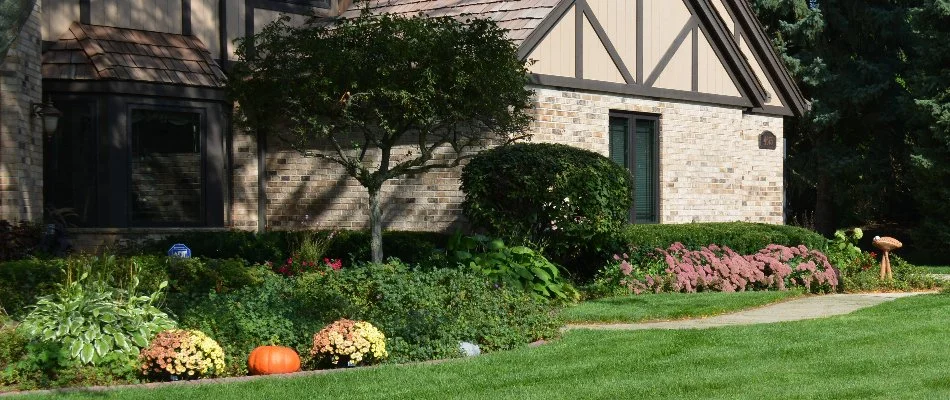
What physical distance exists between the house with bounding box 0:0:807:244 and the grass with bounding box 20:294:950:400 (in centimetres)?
708

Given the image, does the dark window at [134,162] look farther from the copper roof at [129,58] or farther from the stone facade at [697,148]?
the stone facade at [697,148]

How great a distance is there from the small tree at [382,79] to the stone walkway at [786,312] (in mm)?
3505

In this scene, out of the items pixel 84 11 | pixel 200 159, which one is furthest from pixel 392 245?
pixel 84 11

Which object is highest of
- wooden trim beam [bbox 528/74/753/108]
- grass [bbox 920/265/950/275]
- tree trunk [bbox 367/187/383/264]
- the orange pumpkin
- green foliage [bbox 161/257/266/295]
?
wooden trim beam [bbox 528/74/753/108]

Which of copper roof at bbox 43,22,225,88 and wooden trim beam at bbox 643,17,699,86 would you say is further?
wooden trim beam at bbox 643,17,699,86

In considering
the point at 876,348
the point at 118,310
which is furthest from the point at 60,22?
the point at 876,348

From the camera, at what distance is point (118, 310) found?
8.54 meters

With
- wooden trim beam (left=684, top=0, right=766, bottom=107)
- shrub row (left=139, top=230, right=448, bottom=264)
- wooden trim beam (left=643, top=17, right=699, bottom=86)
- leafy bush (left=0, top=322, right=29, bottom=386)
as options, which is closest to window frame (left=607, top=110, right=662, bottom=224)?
wooden trim beam (left=643, top=17, right=699, bottom=86)

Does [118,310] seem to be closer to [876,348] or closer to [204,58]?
[876,348]

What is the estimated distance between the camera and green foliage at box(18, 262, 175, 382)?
8039 millimetres

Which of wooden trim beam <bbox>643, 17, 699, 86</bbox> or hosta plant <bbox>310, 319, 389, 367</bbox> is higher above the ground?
wooden trim beam <bbox>643, 17, 699, 86</bbox>

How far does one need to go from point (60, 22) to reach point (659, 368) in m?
10.6

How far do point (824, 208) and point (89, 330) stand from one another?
22.5 metres

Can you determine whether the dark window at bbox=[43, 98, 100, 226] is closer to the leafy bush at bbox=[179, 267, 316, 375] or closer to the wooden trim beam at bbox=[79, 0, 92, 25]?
the wooden trim beam at bbox=[79, 0, 92, 25]
